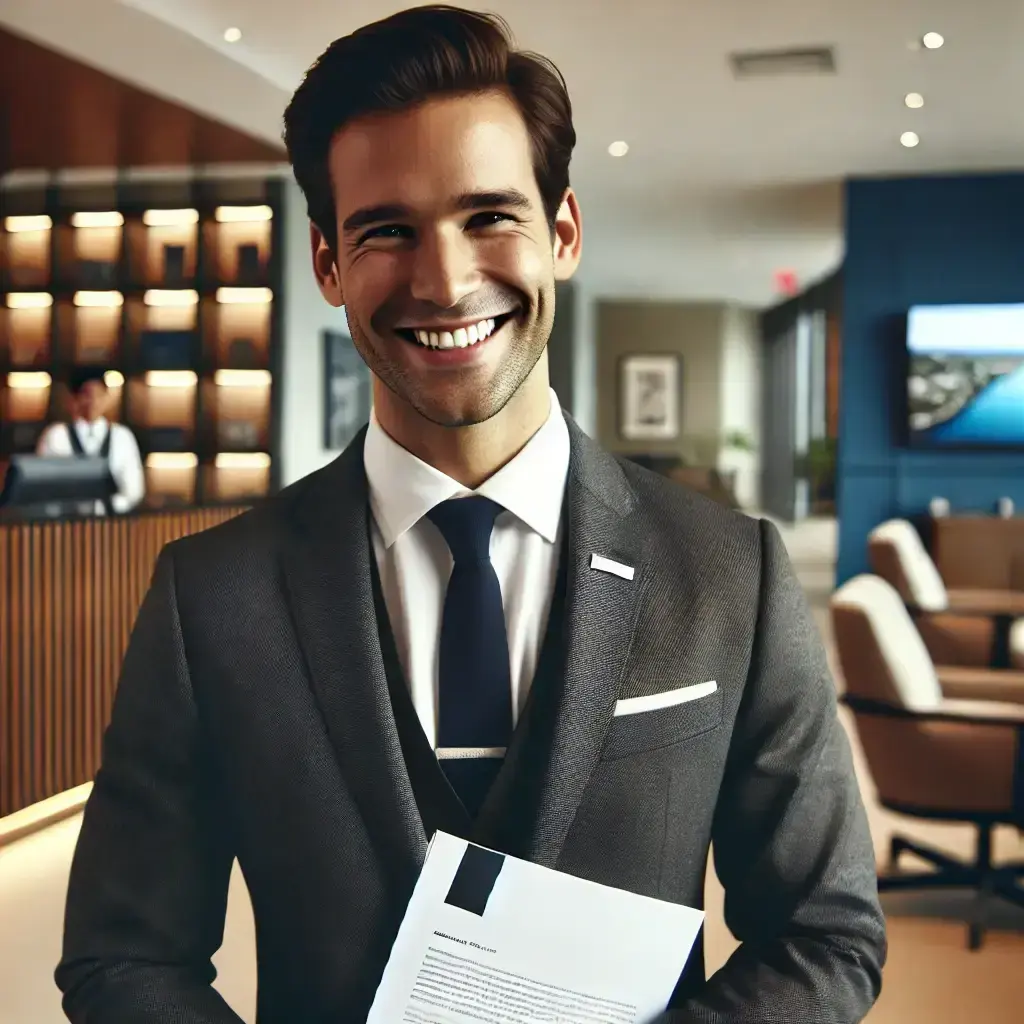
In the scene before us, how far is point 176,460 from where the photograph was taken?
24.8 feet

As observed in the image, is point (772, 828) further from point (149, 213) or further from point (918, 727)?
point (149, 213)

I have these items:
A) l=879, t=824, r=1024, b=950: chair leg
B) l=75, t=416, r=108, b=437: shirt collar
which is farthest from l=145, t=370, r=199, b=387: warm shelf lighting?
l=879, t=824, r=1024, b=950: chair leg

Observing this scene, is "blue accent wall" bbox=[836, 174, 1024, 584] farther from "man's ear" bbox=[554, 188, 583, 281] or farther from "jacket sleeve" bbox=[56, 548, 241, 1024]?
"jacket sleeve" bbox=[56, 548, 241, 1024]

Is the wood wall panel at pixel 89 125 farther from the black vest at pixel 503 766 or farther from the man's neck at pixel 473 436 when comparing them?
the black vest at pixel 503 766

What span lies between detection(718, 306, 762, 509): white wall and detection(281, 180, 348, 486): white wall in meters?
9.79

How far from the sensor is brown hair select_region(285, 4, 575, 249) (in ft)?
2.93

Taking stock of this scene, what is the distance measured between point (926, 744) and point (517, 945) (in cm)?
295

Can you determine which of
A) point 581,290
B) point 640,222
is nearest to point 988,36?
point 640,222

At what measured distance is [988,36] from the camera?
555cm

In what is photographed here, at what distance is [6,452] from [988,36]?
667 centimetres

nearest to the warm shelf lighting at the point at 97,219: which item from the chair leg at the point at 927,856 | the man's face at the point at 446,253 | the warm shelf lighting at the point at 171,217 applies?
the warm shelf lighting at the point at 171,217

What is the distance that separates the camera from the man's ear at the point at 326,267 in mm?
988

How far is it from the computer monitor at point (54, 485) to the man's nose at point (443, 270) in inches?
→ 128

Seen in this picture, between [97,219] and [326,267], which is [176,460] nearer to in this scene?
[97,219]
